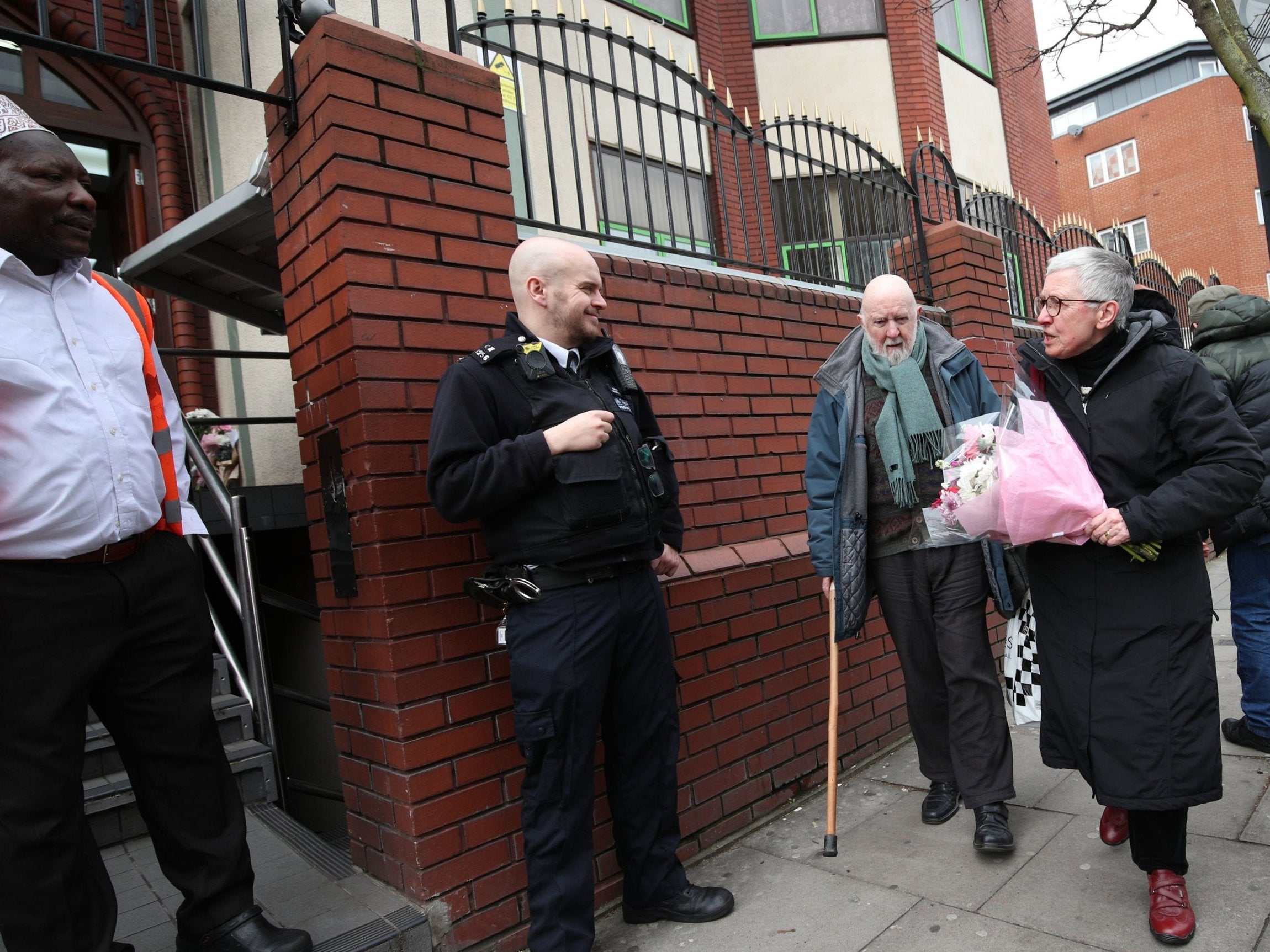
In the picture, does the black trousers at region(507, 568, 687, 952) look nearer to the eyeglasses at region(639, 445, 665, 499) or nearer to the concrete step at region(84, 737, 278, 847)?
the eyeglasses at region(639, 445, 665, 499)

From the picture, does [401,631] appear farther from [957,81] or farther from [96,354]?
[957,81]

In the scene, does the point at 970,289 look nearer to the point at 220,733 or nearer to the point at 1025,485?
the point at 1025,485

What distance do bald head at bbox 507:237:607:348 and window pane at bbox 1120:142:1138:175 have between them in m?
34.2

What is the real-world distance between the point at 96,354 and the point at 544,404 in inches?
42.6

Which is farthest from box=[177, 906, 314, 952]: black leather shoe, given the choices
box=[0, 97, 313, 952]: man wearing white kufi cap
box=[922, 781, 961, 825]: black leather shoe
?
box=[922, 781, 961, 825]: black leather shoe

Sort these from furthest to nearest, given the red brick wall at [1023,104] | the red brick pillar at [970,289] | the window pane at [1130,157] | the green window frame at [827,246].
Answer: the window pane at [1130,157], the red brick wall at [1023,104], the red brick pillar at [970,289], the green window frame at [827,246]

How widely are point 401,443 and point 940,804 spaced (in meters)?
2.39

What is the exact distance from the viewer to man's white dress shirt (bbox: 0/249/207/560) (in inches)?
75.7

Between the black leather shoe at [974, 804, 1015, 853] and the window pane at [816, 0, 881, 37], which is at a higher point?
the window pane at [816, 0, 881, 37]

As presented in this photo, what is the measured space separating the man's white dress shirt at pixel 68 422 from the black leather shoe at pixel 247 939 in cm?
99

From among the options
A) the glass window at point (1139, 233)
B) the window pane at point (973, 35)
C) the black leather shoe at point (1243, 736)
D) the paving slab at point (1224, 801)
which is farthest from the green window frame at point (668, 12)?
the glass window at point (1139, 233)

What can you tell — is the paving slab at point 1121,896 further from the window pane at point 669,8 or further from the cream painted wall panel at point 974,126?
the cream painted wall panel at point 974,126

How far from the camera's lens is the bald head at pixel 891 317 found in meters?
3.27

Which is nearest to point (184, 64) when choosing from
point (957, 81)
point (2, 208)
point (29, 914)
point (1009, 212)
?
point (2, 208)
